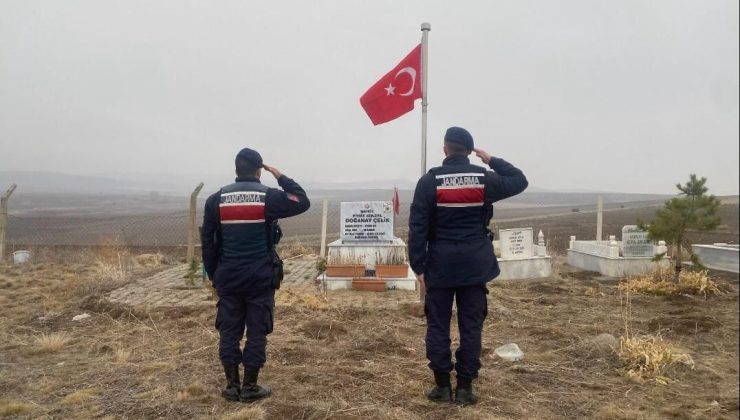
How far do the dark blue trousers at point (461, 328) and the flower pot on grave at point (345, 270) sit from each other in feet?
16.2

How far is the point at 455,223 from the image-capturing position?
13.1ft

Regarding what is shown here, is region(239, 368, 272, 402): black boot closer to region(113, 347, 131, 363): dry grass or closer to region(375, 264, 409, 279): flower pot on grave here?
region(113, 347, 131, 363): dry grass

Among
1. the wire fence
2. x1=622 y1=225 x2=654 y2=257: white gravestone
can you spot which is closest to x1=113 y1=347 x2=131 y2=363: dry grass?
x1=622 y1=225 x2=654 y2=257: white gravestone

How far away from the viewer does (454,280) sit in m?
3.91

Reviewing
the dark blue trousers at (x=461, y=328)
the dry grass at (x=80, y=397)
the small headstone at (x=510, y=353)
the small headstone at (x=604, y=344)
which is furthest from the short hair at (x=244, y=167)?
the small headstone at (x=604, y=344)

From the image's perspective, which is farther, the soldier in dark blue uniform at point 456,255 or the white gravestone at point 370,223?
the white gravestone at point 370,223

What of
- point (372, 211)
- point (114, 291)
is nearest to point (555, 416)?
point (372, 211)

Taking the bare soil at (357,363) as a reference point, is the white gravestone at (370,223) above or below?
above

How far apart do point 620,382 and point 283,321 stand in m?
3.81

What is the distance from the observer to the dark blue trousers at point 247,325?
414 centimetres

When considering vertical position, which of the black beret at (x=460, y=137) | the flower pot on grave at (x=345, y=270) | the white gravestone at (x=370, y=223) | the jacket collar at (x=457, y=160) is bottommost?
the flower pot on grave at (x=345, y=270)

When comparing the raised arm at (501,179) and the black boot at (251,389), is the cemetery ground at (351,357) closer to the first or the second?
the black boot at (251,389)

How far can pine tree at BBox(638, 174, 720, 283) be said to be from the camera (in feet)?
26.8

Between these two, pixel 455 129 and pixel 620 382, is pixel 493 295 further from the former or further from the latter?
pixel 455 129
